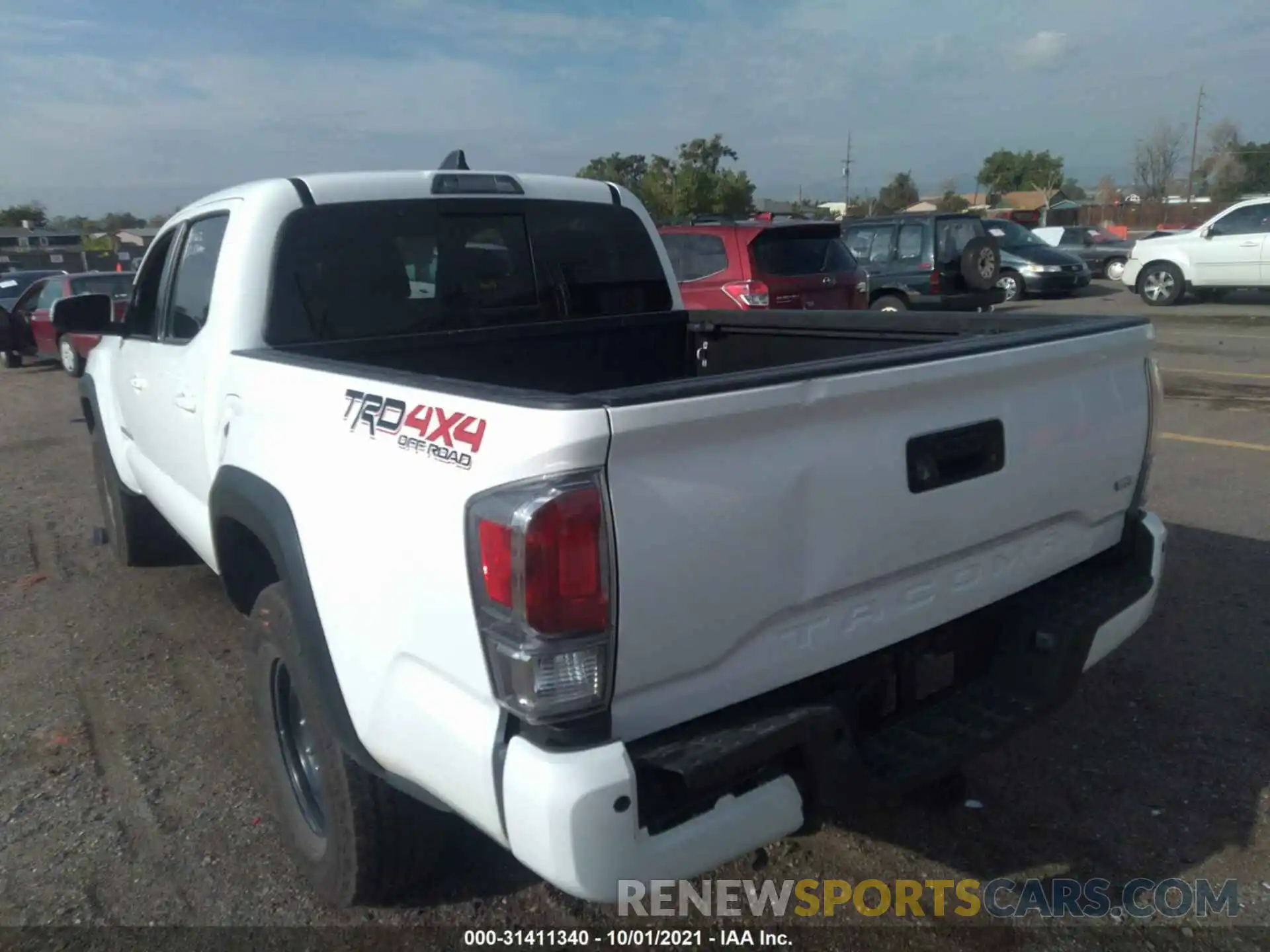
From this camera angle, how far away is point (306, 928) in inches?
111

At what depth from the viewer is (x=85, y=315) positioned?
14.9 feet

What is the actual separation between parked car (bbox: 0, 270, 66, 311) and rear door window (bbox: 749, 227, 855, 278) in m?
12.8

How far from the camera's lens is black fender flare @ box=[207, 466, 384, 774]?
2477 millimetres

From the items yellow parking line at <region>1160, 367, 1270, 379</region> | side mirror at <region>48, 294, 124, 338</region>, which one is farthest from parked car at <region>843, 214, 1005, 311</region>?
side mirror at <region>48, 294, 124, 338</region>

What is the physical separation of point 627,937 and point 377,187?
2.66 metres

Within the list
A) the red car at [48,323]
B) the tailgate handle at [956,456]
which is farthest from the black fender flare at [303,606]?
the red car at [48,323]

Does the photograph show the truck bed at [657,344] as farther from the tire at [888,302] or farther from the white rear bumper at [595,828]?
the tire at [888,302]

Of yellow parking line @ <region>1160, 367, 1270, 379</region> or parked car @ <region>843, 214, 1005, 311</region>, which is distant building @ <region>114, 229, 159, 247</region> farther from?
yellow parking line @ <region>1160, 367, 1270, 379</region>

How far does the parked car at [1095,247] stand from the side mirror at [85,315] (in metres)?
20.8

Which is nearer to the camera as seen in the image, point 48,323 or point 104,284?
point 104,284

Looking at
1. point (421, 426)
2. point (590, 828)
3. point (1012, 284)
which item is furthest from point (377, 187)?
point (1012, 284)

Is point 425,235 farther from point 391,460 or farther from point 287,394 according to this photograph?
point 391,460

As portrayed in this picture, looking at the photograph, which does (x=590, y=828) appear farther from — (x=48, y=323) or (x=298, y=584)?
(x=48, y=323)

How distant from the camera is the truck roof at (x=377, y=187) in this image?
11.8 ft
